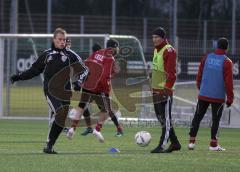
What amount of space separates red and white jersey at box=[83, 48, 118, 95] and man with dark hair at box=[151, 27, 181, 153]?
4.08m

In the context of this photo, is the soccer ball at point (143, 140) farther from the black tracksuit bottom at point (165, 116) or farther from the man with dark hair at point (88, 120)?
the man with dark hair at point (88, 120)

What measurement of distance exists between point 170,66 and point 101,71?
498 centimetres

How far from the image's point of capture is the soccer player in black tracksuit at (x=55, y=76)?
14.4 meters

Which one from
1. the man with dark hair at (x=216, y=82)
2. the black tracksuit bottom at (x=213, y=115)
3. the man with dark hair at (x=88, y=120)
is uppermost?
the man with dark hair at (x=216, y=82)

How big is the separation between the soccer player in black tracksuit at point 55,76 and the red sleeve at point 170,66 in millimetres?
1552

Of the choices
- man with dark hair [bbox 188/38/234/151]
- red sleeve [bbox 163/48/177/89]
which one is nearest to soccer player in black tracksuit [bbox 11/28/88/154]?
red sleeve [bbox 163/48/177/89]

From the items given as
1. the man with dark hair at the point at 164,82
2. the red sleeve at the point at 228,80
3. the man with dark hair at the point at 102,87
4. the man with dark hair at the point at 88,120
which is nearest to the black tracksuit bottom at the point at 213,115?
the red sleeve at the point at 228,80

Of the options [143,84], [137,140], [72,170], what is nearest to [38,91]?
[143,84]

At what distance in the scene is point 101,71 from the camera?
19438 millimetres

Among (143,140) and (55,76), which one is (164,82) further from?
(55,76)

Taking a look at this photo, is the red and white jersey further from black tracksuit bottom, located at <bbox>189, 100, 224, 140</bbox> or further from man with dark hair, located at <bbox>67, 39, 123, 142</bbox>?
black tracksuit bottom, located at <bbox>189, 100, 224, 140</bbox>

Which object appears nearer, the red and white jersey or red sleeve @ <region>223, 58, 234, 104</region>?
red sleeve @ <region>223, 58, 234, 104</region>

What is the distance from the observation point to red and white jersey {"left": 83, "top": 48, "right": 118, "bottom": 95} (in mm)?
19116

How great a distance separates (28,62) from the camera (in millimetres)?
36062
